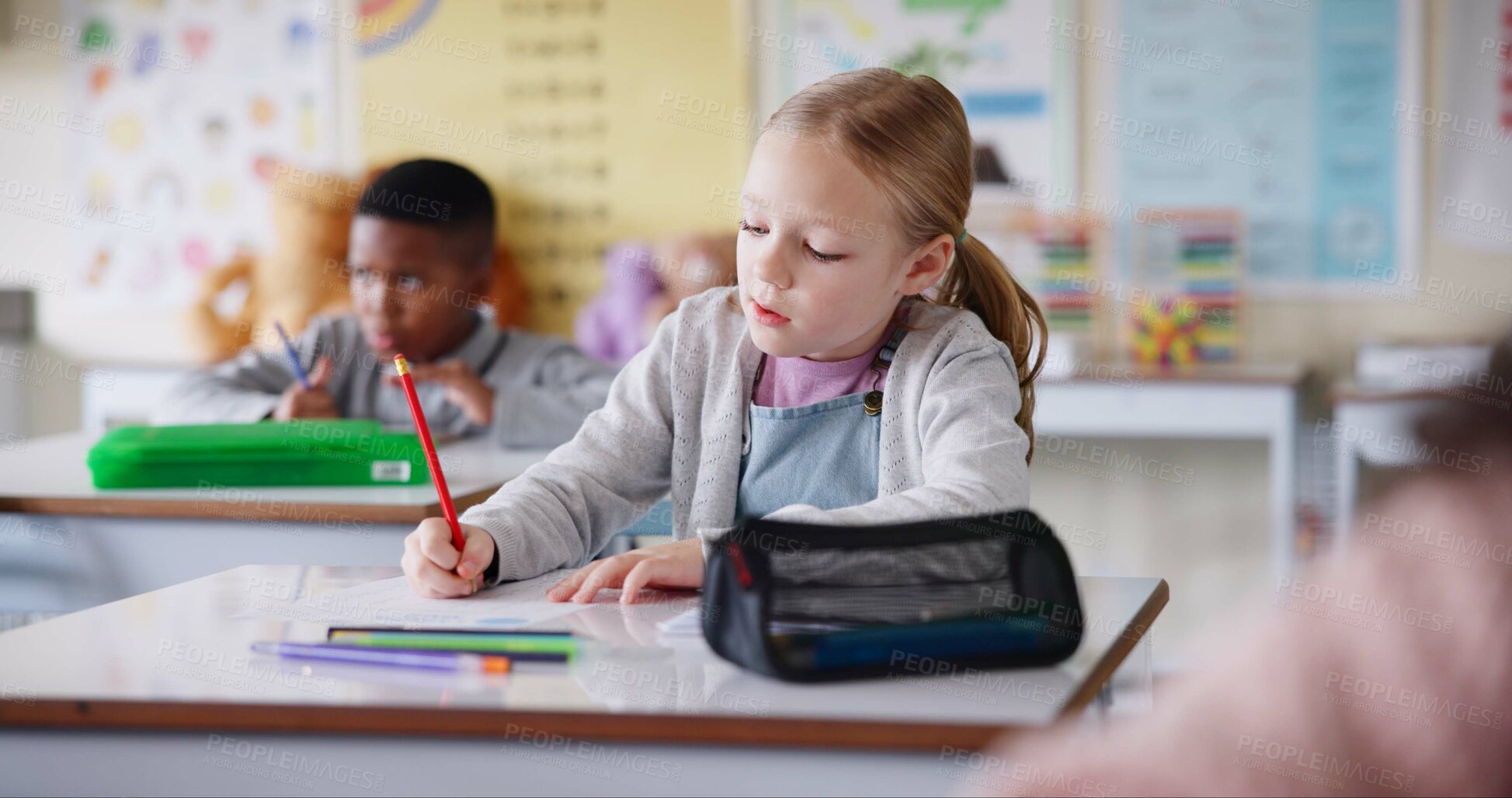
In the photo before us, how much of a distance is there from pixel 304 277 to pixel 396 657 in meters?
3.14

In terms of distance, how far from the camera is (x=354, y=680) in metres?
0.81

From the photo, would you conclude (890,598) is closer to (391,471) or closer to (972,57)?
(391,471)

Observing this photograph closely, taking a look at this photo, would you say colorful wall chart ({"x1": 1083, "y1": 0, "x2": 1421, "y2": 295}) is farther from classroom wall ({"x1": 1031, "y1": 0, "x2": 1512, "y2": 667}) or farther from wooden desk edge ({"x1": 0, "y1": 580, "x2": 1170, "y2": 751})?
wooden desk edge ({"x1": 0, "y1": 580, "x2": 1170, "y2": 751})

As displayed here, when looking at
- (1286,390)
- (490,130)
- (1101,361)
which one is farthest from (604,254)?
(1286,390)

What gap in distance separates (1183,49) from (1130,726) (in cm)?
332

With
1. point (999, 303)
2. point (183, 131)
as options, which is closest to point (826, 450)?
point (999, 303)

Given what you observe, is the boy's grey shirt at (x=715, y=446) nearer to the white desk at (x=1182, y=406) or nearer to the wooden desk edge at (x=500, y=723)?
the wooden desk edge at (x=500, y=723)

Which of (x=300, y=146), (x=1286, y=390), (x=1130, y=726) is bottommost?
(x=1286, y=390)

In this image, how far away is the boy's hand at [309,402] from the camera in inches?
83.1

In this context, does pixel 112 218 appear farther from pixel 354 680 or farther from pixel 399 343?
pixel 354 680

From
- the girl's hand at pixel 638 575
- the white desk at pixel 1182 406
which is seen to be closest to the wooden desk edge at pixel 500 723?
the girl's hand at pixel 638 575

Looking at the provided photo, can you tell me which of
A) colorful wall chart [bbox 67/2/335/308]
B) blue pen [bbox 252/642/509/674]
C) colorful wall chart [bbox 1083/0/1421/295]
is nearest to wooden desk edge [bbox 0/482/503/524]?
blue pen [bbox 252/642/509/674]

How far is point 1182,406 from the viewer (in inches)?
117

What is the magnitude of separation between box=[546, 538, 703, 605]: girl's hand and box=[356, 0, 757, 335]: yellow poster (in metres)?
2.68
